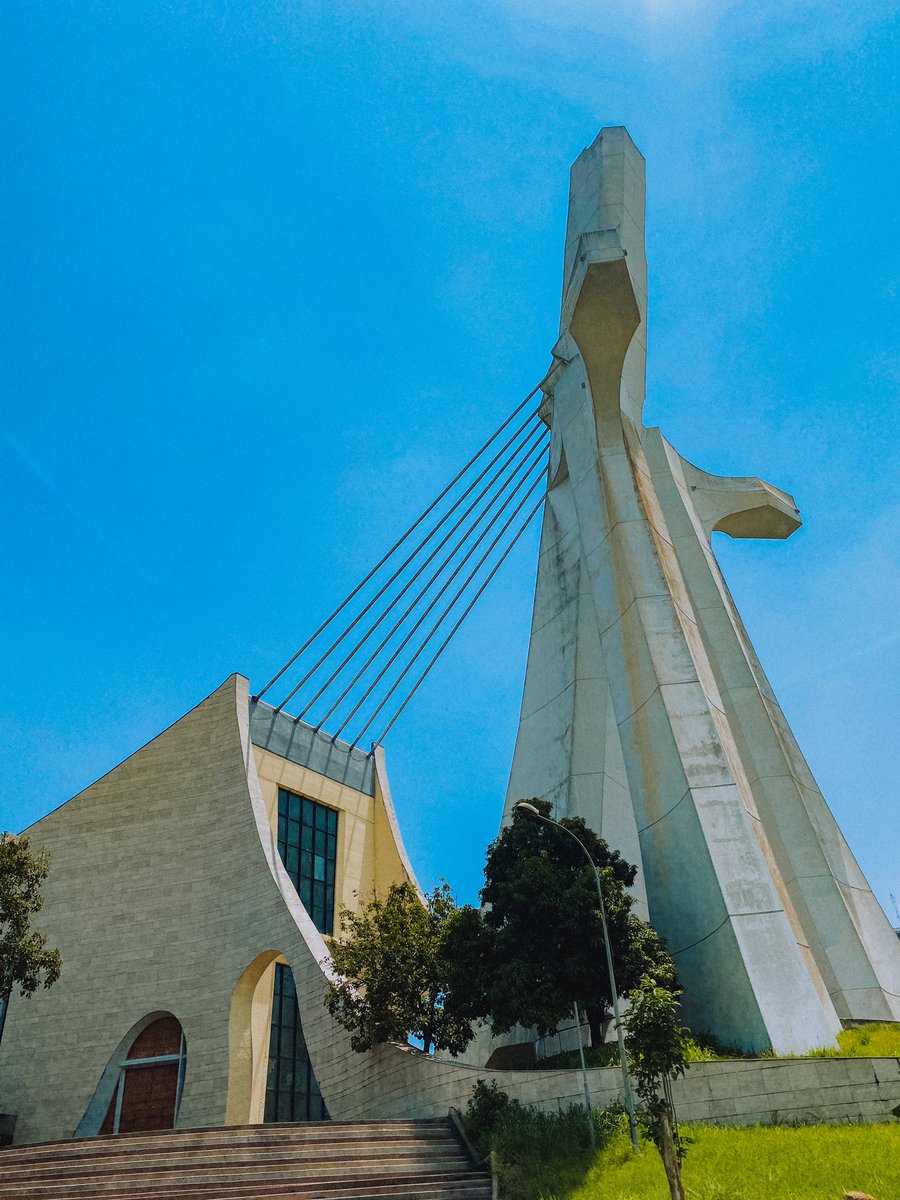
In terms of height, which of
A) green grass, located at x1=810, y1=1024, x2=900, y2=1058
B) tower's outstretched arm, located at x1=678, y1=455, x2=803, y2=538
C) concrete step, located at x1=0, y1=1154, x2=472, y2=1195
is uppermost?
tower's outstretched arm, located at x1=678, y1=455, x2=803, y2=538

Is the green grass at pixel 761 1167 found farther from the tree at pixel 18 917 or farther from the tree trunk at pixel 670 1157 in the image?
the tree at pixel 18 917

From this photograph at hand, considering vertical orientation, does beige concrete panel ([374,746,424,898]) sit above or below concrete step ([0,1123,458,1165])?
above

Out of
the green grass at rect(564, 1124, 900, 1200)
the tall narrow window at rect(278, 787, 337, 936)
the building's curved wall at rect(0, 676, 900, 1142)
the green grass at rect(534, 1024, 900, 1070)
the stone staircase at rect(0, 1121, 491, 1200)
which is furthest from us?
the tall narrow window at rect(278, 787, 337, 936)

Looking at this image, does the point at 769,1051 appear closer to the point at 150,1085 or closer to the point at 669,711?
the point at 669,711

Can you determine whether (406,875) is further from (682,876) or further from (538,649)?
(682,876)

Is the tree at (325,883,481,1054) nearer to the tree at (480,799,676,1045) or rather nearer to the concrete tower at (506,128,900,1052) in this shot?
the tree at (480,799,676,1045)

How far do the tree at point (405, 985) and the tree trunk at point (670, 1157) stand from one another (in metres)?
7.62

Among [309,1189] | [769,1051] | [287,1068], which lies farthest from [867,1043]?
[287,1068]

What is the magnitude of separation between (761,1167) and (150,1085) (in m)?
15.7

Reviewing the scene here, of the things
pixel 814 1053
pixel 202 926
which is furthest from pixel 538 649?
pixel 814 1053

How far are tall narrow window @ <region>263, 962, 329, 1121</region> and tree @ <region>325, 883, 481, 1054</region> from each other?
6.17 meters

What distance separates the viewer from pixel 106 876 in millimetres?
23219

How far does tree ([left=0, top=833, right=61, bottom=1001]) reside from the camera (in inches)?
657

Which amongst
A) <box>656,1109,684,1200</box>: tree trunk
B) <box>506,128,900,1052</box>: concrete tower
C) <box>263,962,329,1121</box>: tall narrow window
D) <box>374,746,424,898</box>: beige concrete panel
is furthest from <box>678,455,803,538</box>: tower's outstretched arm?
<box>656,1109,684,1200</box>: tree trunk
